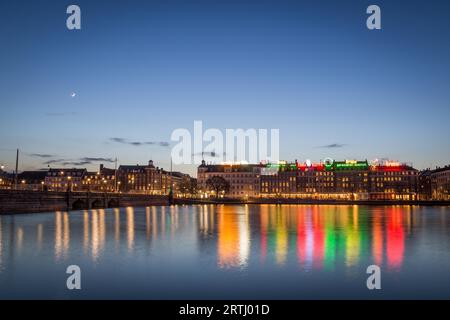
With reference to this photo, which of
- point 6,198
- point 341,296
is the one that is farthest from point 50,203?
point 341,296

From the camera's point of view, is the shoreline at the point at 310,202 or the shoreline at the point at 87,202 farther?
the shoreline at the point at 310,202

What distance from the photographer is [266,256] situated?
28.1 m

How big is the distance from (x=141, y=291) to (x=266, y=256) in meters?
11.1

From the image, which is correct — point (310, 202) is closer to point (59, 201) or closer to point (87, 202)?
point (87, 202)

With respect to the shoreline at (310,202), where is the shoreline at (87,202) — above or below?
above

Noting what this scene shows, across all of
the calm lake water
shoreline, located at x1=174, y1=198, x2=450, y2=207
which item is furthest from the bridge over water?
shoreline, located at x1=174, y1=198, x2=450, y2=207

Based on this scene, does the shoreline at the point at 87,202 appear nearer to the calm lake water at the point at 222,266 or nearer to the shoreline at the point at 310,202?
the shoreline at the point at 310,202

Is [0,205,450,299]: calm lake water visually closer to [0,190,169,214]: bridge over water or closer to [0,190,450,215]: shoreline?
[0,190,169,214]: bridge over water

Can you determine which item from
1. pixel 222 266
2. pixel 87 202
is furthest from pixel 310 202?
pixel 222 266

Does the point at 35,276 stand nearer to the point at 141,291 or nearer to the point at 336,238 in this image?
the point at 141,291

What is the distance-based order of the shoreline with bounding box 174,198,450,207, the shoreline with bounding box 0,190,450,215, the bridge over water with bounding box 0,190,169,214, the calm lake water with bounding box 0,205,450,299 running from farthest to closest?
the shoreline with bounding box 174,198,450,207 < the shoreline with bounding box 0,190,450,215 < the bridge over water with bounding box 0,190,169,214 < the calm lake water with bounding box 0,205,450,299

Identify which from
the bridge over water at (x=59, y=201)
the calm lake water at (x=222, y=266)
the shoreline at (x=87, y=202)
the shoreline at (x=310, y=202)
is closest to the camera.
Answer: the calm lake water at (x=222, y=266)

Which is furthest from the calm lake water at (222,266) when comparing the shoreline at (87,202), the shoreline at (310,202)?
the shoreline at (310,202)
